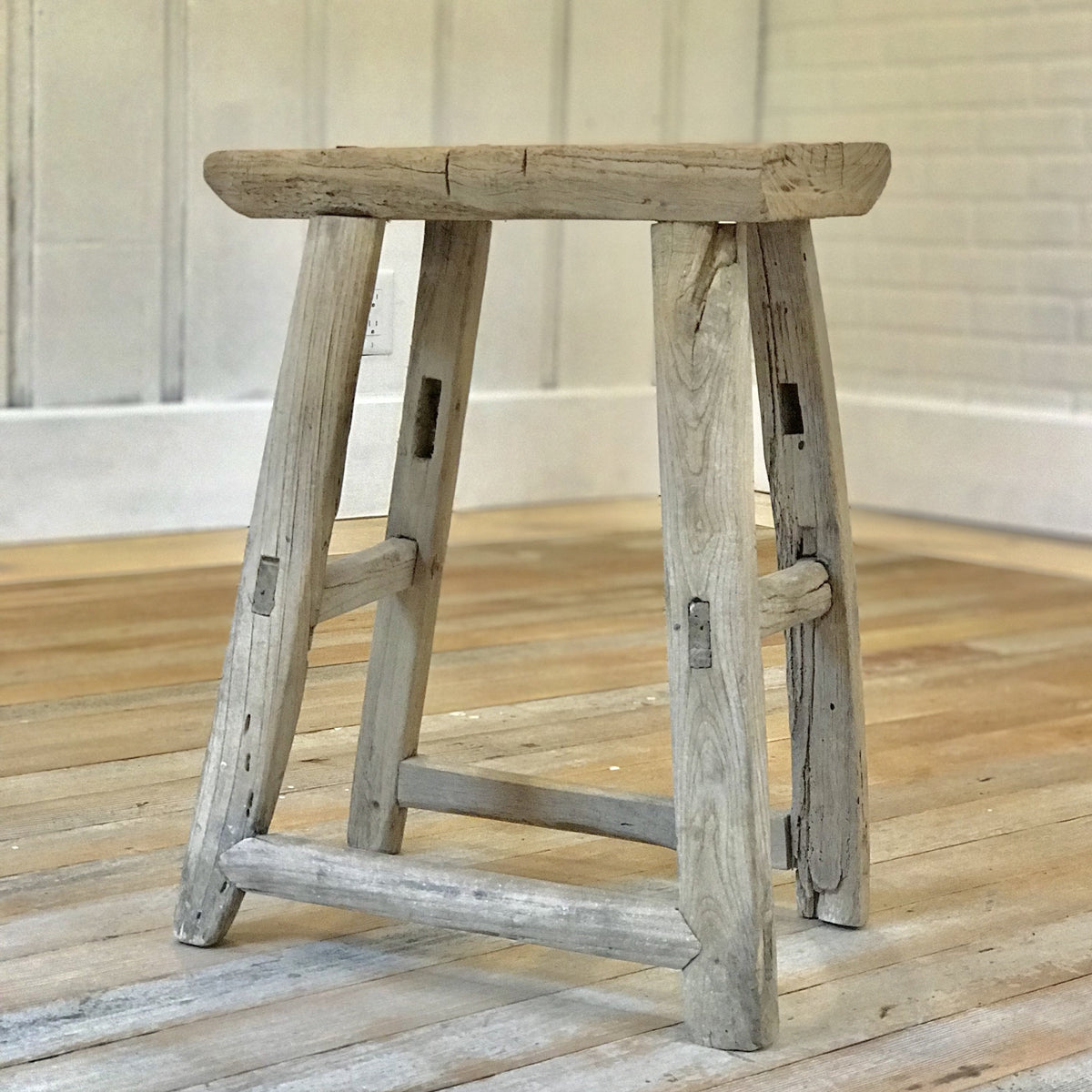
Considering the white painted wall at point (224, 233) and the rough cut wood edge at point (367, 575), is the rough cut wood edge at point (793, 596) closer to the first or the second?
the rough cut wood edge at point (367, 575)

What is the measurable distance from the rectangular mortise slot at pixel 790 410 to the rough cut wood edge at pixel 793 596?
0.11 meters

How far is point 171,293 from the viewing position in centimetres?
363

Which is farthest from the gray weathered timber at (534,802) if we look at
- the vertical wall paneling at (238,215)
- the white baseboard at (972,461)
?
the white baseboard at (972,461)

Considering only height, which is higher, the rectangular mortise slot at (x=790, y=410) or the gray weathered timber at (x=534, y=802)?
the rectangular mortise slot at (x=790, y=410)

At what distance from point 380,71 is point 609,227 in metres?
0.74

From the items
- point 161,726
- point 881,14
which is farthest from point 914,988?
point 881,14

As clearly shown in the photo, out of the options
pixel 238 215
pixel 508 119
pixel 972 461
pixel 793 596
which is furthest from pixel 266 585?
pixel 972 461

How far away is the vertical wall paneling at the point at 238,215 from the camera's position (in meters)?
3.60

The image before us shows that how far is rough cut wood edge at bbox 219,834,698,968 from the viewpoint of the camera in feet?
4.22

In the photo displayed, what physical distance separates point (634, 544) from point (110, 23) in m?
1.51

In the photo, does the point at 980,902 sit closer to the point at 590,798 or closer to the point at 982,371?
the point at 590,798

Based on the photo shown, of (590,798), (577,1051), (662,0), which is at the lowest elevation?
(577,1051)

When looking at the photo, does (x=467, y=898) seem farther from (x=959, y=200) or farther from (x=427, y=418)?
(x=959, y=200)

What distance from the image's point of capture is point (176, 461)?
11.8ft
